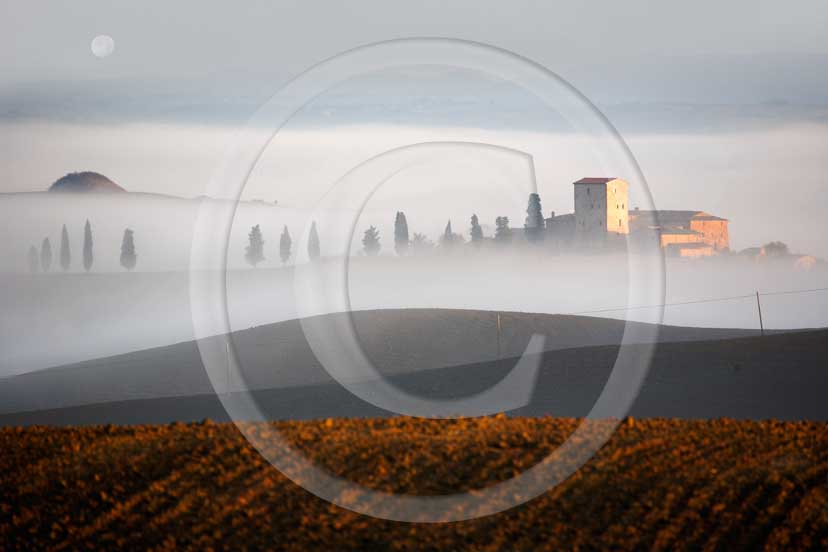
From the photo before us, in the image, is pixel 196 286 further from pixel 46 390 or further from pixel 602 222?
pixel 46 390

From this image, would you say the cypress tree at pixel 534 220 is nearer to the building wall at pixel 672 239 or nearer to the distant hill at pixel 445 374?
the building wall at pixel 672 239

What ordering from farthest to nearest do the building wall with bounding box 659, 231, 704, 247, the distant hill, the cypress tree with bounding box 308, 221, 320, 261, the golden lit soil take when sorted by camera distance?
the distant hill < the building wall with bounding box 659, 231, 704, 247 < the cypress tree with bounding box 308, 221, 320, 261 < the golden lit soil

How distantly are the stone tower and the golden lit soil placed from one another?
117 inches

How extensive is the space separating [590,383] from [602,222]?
12.2 m

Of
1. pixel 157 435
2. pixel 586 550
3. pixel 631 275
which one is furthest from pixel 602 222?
pixel 157 435

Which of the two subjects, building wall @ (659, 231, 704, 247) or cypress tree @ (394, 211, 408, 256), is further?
building wall @ (659, 231, 704, 247)

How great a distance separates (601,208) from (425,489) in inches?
162

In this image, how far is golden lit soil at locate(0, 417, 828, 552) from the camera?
11.3 meters

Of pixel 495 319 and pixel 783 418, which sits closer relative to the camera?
pixel 783 418

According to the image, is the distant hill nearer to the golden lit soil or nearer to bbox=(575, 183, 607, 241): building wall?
the golden lit soil

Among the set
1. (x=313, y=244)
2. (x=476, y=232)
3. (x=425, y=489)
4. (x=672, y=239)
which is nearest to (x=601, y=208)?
(x=476, y=232)

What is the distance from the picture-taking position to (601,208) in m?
12.2

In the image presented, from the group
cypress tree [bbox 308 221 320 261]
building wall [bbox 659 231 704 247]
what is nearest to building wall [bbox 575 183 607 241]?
building wall [bbox 659 231 704 247]

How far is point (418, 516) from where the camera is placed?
11703 mm
